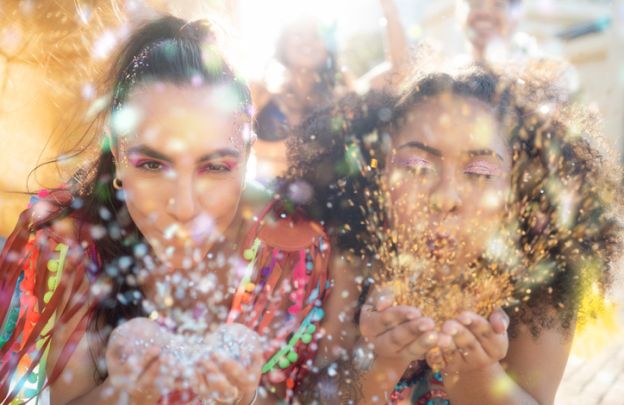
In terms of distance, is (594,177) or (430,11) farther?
(430,11)

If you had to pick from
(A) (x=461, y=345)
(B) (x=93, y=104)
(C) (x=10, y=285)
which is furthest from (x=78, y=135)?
(A) (x=461, y=345)

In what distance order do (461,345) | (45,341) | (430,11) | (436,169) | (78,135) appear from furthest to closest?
(430,11)
(78,135)
(45,341)
(436,169)
(461,345)

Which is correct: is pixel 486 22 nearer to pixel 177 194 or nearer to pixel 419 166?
pixel 419 166

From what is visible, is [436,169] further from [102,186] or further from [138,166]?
[102,186]

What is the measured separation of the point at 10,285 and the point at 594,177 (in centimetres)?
215

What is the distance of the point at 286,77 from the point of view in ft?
13.5

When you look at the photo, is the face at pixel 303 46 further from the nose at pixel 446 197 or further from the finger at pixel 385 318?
the finger at pixel 385 318

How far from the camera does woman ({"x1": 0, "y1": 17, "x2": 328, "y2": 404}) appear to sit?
2.14m

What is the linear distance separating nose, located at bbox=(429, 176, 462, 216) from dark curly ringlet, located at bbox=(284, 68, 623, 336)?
32cm

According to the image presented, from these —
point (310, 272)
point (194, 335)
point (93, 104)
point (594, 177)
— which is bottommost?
point (194, 335)

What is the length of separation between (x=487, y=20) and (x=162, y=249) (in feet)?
9.87

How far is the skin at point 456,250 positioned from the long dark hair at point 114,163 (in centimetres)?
60

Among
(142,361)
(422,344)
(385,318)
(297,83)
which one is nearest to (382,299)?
(385,318)

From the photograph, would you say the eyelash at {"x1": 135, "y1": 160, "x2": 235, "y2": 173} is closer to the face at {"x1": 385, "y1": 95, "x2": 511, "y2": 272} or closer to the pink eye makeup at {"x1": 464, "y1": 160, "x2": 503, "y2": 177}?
the face at {"x1": 385, "y1": 95, "x2": 511, "y2": 272}
